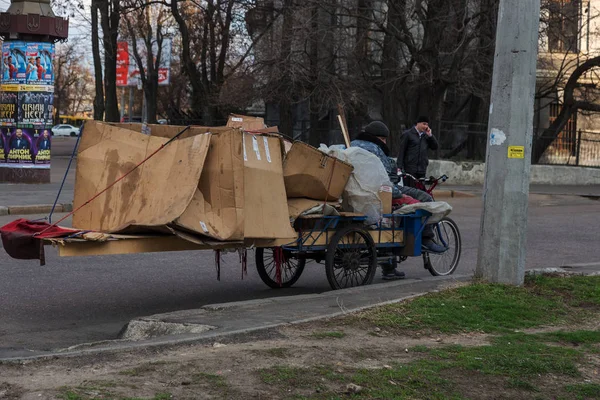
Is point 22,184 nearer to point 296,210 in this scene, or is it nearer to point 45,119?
point 45,119

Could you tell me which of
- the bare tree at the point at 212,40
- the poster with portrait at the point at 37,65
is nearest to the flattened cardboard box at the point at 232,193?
the poster with portrait at the point at 37,65

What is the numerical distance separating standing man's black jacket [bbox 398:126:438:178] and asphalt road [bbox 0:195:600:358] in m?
1.28

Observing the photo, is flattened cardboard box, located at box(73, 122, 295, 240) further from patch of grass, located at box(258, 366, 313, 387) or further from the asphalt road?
patch of grass, located at box(258, 366, 313, 387)

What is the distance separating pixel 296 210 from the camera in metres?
8.72

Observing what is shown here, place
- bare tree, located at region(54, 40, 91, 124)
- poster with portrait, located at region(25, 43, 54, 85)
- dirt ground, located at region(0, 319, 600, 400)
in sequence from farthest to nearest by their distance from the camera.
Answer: bare tree, located at region(54, 40, 91, 124), poster with portrait, located at region(25, 43, 54, 85), dirt ground, located at region(0, 319, 600, 400)

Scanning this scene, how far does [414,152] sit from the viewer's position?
12.4 m

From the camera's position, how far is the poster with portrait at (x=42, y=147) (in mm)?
22391

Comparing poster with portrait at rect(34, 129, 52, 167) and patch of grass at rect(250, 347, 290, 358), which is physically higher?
poster with portrait at rect(34, 129, 52, 167)

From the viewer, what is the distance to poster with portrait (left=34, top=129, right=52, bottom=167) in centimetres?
2239

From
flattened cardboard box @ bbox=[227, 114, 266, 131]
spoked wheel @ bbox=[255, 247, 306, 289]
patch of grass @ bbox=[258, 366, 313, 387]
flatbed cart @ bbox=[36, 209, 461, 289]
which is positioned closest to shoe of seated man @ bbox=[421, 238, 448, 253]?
flatbed cart @ bbox=[36, 209, 461, 289]

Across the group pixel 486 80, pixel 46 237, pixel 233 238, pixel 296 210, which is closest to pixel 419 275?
pixel 296 210

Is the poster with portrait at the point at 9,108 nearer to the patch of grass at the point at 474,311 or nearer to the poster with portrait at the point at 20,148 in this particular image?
the poster with portrait at the point at 20,148

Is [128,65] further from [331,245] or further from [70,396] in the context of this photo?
[70,396]

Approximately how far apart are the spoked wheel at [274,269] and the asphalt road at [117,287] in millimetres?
128
